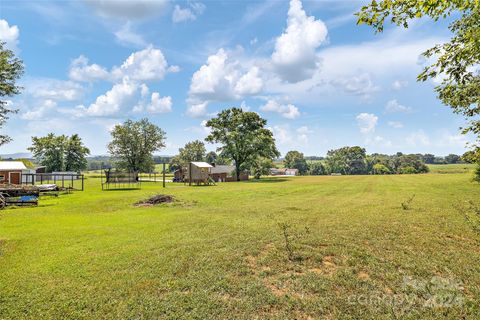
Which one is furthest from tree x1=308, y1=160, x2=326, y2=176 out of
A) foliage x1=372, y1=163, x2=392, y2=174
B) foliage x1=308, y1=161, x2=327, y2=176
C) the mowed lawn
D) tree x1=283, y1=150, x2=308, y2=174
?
the mowed lawn

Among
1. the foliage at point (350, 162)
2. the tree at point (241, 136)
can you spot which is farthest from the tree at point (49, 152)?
the foliage at point (350, 162)

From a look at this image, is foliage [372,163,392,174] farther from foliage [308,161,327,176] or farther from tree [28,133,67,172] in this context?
tree [28,133,67,172]

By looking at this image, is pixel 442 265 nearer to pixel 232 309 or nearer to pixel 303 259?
pixel 303 259

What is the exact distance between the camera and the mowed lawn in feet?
18.0

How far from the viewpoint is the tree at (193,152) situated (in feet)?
351

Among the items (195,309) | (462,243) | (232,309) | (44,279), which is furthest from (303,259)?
(44,279)

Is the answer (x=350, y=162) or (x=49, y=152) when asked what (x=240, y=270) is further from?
(x=350, y=162)

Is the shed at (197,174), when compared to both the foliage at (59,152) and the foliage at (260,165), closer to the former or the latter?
the foliage at (260,165)

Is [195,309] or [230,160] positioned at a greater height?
[230,160]

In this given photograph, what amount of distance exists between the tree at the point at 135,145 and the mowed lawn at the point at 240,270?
55401mm

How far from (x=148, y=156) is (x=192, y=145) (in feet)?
140

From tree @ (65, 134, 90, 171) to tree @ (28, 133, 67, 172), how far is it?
141 centimetres

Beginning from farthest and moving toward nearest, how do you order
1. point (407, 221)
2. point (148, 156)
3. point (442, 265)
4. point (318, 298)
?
point (148, 156) → point (407, 221) → point (442, 265) → point (318, 298)

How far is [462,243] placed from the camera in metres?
9.57
